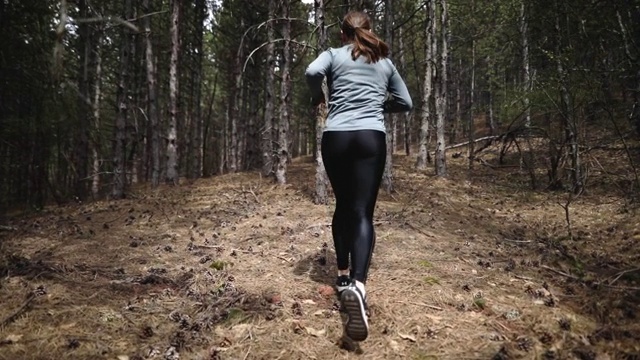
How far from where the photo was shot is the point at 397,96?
327 cm

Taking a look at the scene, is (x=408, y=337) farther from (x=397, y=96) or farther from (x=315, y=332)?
(x=397, y=96)

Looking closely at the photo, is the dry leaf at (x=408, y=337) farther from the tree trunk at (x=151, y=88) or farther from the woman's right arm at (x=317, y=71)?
the tree trunk at (x=151, y=88)

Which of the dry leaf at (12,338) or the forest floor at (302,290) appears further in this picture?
the forest floor at (302,290)

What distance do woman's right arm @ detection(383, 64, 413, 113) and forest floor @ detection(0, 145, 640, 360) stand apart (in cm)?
158

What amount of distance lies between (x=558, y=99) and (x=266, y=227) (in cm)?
833

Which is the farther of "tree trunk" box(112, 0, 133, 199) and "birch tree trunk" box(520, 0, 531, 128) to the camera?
"tree trunk" box(112, 0, 133, 199)

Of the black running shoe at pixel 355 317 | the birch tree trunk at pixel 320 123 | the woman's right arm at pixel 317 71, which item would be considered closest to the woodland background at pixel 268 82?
the birch tree trunk at pixel 320 123

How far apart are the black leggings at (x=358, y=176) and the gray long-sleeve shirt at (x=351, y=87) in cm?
9

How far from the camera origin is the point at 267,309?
305 cm

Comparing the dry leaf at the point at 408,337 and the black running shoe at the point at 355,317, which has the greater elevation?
the black running shoe at the point at 355,317

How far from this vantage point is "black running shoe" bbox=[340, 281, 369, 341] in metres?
2.51

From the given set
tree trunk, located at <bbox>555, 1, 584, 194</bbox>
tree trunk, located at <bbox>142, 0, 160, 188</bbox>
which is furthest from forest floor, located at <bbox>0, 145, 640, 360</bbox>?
tree trunk, located at <bbox>142, 0, 160, 188</bbox>

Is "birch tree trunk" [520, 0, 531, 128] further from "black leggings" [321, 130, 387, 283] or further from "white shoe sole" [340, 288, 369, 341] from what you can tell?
"white shoe sole" [340, 288, 369, 341]

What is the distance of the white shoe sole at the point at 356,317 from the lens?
251 centimetres
